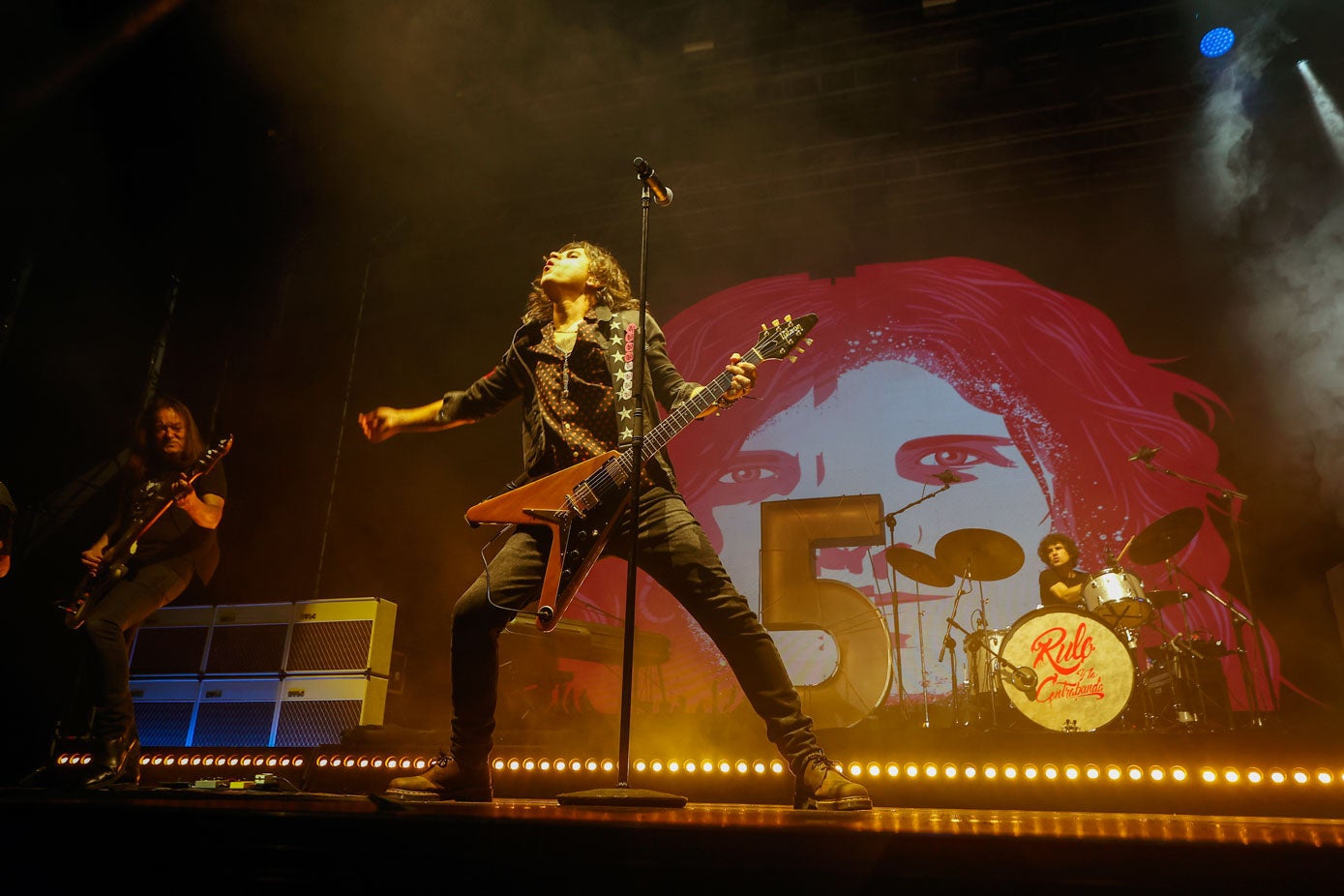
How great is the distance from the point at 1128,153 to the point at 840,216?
2249mm

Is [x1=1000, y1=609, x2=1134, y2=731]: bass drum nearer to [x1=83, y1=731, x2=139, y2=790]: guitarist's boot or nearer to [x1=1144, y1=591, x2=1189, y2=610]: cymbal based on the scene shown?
[x1=1144, y1=591, x2=1189, y2=610]: cymbal

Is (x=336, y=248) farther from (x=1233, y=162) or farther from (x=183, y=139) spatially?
(x=1233, y=162)

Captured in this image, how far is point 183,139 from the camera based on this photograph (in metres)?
6.21

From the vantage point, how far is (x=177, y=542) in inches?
173

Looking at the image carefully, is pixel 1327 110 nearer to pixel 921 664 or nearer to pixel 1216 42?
pixel 1216 42

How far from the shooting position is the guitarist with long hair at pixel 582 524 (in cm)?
246

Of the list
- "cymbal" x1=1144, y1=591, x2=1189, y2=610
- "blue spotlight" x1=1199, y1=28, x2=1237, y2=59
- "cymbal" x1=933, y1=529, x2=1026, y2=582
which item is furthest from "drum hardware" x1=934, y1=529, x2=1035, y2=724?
"blue spotlight" x1=1199, y1=28, x2=1237, y2=59

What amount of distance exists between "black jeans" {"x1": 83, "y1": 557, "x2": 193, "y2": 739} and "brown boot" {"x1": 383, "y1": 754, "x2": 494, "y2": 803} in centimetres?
220

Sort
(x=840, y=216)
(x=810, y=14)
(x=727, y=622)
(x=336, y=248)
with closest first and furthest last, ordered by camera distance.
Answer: (x=727, y=622) → (x=810, y=14) → (x=840, y=216) → (x=336, y=248)

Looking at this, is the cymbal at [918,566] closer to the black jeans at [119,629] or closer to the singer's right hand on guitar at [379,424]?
the singer's right hand on guitar at [379,424]

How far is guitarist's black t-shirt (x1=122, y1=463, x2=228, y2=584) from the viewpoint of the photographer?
437 centimetres

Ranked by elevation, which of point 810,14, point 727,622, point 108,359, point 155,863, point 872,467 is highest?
point 810,14

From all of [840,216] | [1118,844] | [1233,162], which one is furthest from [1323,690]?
[1118,844]

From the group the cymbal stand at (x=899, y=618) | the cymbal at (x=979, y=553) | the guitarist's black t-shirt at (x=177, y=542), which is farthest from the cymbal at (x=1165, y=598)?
the guitarist's black t-shirt at (x=177, y=542)
